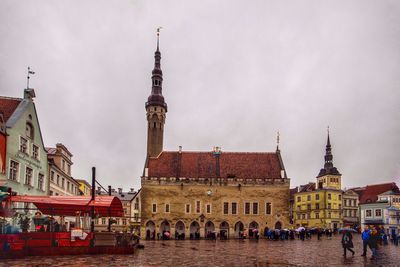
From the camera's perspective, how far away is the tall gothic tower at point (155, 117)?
223ft

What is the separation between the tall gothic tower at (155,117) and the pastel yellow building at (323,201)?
33.4 m

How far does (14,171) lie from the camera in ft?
93.9

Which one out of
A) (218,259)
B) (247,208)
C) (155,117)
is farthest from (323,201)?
(218,259)

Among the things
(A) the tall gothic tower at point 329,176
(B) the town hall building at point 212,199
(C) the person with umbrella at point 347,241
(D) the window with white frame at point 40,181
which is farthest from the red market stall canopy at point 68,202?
(A) the tall gothic tower at point 329,176

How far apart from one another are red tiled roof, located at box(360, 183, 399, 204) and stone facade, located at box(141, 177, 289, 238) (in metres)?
31.7

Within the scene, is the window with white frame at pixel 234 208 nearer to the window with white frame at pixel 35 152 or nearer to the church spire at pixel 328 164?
the window with white frame at pixel 35 152

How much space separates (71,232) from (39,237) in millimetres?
1378

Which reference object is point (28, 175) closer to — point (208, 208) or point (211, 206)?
point (208, 208)

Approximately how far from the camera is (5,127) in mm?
27406

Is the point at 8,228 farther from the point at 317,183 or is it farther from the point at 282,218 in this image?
the point at 317,183

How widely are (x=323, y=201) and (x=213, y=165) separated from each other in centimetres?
3078

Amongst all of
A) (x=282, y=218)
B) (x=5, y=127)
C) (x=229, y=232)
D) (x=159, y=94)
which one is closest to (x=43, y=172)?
(x=5, y=127)

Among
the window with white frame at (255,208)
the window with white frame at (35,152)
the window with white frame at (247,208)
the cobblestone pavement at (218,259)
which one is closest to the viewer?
the cobblestone pavement at (218,259)

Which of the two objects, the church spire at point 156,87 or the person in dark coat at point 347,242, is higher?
the church spire at point 156,87
